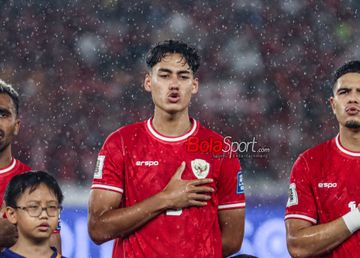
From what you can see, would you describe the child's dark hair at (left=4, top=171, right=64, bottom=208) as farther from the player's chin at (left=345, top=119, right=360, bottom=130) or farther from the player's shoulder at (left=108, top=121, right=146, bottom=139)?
the player's chin at (left=345, top=119, right=360, bottom=130)

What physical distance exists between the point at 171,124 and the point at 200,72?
5.28 m

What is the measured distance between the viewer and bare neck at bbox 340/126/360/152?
4.05m

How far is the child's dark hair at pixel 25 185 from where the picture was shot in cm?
376

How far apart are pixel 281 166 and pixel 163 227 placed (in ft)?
15.6

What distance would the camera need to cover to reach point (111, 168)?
151 inches

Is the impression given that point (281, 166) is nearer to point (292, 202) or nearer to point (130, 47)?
point (130, 47)

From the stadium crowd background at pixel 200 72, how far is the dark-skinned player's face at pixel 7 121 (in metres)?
4.02

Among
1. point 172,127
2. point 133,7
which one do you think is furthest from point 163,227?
point 133,7

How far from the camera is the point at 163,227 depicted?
3.75 meters

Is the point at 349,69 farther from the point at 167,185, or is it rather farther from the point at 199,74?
the point at 199,74

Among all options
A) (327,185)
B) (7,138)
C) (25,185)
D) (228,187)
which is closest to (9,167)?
(7,138)

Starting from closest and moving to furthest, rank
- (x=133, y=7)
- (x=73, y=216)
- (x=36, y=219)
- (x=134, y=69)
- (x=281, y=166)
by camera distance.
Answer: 1. (x=36, y=219)
2. (x=73, y=216)
3. (x=281, y=166)
4. (x=134, y=69)
5. (x=133, y=7)

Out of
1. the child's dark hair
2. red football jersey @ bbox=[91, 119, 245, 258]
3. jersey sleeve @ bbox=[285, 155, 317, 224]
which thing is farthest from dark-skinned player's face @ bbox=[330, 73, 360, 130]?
the child's dark hair

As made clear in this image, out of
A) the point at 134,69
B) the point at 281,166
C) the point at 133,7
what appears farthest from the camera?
the point at 133,7
